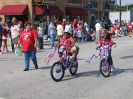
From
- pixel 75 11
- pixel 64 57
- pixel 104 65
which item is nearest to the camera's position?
pixel 64 57

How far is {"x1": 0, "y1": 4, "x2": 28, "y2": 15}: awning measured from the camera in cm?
2944

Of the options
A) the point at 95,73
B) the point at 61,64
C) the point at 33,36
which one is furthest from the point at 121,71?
the point at 33,36

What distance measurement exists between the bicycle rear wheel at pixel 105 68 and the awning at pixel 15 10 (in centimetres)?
2054

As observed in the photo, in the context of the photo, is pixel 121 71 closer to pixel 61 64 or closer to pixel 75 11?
pixel 61 64

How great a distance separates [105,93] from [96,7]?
4203 centimetres

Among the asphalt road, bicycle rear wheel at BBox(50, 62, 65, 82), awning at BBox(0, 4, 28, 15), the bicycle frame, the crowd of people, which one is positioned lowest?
the asphalt road

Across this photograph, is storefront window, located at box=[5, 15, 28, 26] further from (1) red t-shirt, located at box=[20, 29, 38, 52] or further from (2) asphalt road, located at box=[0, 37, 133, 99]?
(1) red t-shirt, located at box=[20, 29, 38, 52]

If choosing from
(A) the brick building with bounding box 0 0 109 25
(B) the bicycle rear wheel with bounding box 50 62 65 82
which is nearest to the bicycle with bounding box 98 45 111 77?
(B) the bicycle rear wheel with bounding box 50 62 65 82

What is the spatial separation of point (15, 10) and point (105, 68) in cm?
2142

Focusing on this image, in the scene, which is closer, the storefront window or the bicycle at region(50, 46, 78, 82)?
the bicycle at region(50, 46, 78, 82)

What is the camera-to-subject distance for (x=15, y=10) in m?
29.8

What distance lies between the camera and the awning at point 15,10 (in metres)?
29.4

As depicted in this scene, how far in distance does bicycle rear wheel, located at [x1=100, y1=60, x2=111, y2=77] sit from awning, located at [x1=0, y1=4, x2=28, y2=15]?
67.4 ft

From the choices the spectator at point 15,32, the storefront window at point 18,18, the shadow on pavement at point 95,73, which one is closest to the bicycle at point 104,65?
the shadow on pavement at point 95,73
